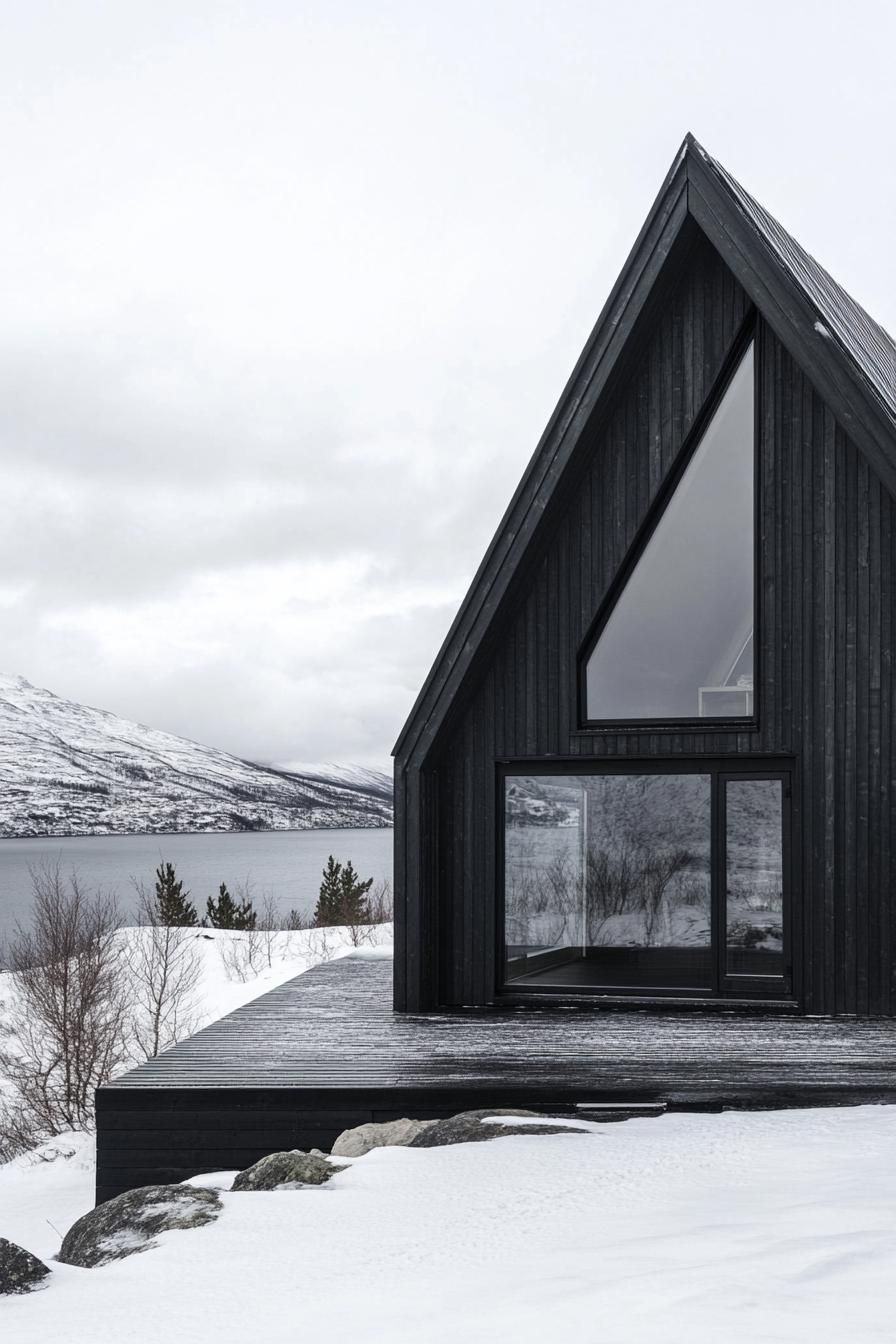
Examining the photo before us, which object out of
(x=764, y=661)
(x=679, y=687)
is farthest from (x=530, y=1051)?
(x=764, y=661)

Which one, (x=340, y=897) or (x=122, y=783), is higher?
(x=122, y=783)

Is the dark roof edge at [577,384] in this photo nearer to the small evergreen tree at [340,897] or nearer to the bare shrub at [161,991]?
the bare shrub at [161,991]

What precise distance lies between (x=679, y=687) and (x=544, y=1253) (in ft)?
16.7

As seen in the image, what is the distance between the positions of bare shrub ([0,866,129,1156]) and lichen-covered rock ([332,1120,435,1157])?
44.2 ft

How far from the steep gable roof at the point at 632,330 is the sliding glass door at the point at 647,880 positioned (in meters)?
1.04

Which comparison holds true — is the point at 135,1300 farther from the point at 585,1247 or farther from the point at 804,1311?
the point at 804,1311

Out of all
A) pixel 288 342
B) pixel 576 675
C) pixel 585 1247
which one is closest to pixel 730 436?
pixel 576 675

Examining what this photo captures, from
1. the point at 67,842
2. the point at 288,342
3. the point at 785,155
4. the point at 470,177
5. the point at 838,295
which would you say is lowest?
the point at 67,842

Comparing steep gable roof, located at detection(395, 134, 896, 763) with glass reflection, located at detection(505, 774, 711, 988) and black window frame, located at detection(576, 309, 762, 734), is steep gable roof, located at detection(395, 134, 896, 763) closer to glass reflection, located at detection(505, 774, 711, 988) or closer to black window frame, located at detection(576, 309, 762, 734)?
black window frame, located at detection(576, 309, 762, 734)

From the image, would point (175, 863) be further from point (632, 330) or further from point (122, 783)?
point (632, 330)

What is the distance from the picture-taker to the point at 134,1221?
4.60 m

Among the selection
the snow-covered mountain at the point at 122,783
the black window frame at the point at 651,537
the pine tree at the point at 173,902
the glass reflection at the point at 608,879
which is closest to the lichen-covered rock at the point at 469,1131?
the glass reflection at the point at 608,879

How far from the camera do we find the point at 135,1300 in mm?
3525

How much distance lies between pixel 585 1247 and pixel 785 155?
24.9m
